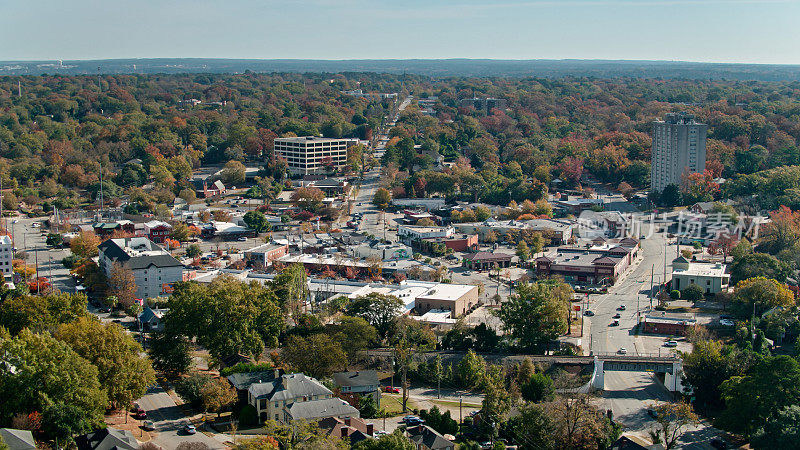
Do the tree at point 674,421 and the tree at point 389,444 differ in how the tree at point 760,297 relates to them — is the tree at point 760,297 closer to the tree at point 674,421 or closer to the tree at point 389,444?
the tree at point 674,421

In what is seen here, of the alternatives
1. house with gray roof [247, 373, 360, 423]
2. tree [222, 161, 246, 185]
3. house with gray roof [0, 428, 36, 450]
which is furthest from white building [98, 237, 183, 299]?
tree [222, 161, 246, 185]

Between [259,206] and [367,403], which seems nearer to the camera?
[367,403]

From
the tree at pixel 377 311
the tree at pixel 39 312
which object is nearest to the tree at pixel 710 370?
the tree at pixel 377 311

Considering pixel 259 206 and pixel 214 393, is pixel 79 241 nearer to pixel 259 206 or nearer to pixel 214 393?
pixel 259 206

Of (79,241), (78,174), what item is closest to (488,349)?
(79,241)

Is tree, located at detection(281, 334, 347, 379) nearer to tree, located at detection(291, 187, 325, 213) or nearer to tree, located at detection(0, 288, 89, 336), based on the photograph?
tree, located at detection(0, 288, 89, 336)

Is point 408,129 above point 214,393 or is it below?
above
